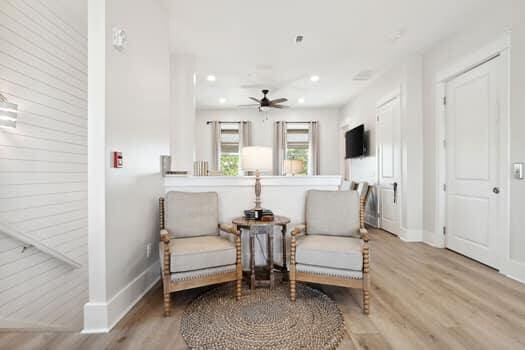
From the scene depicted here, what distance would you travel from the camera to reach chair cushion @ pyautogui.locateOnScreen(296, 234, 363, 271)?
6.88ft

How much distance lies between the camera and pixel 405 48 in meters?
4.02

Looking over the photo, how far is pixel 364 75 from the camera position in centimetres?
515

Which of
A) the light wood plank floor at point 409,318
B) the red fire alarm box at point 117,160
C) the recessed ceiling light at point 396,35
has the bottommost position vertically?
the light wood plank floor at point 409,318

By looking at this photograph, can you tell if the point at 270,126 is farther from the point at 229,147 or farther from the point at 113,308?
the point at 113,308

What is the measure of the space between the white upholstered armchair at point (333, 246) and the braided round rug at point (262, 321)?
0.65 feet

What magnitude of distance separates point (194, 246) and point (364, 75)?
180 inches

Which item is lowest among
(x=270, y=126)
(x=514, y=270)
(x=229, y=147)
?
(x=514, y=270)

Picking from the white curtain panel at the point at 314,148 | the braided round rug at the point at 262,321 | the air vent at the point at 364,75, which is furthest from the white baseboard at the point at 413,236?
the white curtain panel at the point at 314,148

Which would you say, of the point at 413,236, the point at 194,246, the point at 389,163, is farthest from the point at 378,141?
the point at 194,246

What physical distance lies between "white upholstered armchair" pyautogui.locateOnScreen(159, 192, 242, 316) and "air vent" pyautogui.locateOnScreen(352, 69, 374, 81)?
388cm

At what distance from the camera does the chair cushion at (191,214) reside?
2531 millimetres

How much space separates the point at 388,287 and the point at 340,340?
1061mm

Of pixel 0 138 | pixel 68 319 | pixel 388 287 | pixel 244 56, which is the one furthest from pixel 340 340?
pixel 244 56

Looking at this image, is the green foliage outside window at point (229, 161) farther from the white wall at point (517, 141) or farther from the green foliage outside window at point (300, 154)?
the white wall at point (517, 141)
